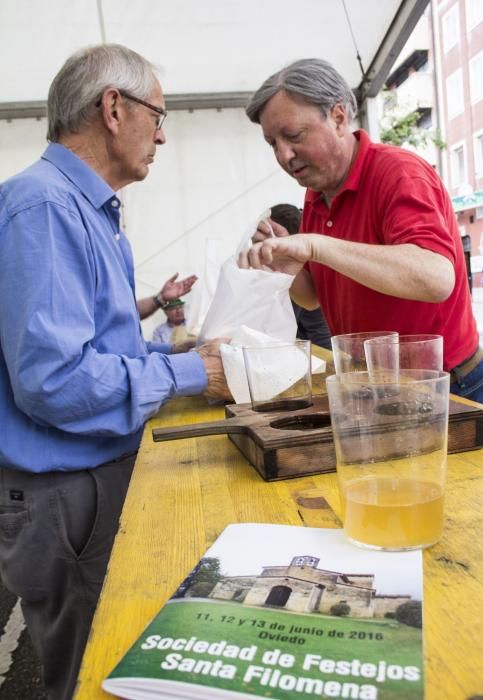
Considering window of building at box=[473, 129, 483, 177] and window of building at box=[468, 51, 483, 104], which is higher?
window of building at box=[468, 51, 483, 104]

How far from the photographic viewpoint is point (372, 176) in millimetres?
1674

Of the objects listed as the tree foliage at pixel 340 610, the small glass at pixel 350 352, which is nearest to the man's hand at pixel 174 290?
the small glass at pixel 350 352

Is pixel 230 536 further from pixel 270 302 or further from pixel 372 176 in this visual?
pixel 372 176

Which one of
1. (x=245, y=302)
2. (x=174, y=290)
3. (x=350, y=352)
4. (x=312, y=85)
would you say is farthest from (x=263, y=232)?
(x=174, y=290)

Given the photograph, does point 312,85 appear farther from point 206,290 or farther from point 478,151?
point 478,151

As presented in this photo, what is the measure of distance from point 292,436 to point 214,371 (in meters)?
0.49

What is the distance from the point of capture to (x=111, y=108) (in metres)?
1.42

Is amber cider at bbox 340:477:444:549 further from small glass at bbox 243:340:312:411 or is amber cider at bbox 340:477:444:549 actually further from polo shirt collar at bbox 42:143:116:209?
polo shirt collar at bbox 42:143:116:209

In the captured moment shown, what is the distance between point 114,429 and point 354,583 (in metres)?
0.74

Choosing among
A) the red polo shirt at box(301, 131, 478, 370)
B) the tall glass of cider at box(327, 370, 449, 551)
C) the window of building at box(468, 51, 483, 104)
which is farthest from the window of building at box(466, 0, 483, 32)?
the tall glass of cider at box(327, 370, 449, 551)

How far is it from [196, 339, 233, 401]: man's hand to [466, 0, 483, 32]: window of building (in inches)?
216

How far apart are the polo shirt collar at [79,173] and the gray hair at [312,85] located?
0.67 m

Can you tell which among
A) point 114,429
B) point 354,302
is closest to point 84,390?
point 114,429

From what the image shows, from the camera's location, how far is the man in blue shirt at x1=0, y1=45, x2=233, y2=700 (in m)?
1.11
